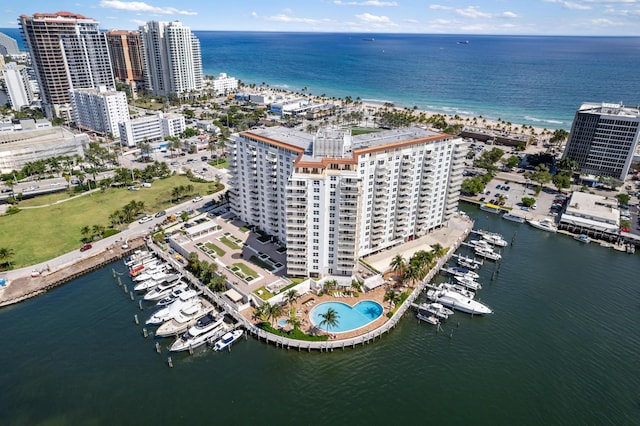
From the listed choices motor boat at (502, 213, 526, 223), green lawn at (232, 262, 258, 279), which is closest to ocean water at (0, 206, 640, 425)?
green lawn at (232, 262, 258, 279)

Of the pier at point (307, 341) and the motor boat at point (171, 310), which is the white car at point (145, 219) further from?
the motor boat at point (171, 310)

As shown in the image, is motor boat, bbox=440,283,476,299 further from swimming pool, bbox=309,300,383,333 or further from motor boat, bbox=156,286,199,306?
motor boat, bbox=156,286,199,306

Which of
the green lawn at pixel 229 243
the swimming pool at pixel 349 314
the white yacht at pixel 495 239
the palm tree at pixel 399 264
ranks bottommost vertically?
the swimming pool at pixel 349 314

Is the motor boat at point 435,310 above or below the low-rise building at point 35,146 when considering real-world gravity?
below

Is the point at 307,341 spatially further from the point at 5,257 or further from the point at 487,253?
the point at 5,257

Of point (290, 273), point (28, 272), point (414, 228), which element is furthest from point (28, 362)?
point (414, 228)

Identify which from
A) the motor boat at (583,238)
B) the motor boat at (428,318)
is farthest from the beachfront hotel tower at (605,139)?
the motor boat at (428,318)

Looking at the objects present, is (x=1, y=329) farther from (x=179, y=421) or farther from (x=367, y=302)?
(x=367, y=302)
